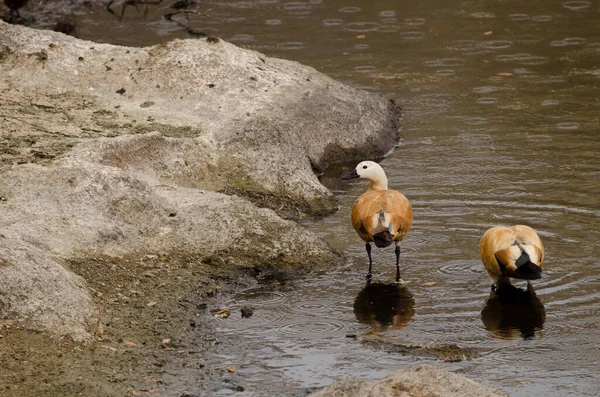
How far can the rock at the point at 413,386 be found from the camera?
5785 millimetres

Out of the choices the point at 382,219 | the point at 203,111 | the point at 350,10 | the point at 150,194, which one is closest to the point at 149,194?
the point at 150,194

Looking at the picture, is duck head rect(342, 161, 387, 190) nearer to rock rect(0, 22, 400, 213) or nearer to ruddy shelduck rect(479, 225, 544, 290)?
rock rect(0, 22, 400, 213)

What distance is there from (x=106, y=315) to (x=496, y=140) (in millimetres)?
6387

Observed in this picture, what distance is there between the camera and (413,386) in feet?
19.2

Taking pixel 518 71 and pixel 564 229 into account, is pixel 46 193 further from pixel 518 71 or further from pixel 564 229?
pixel 518 71

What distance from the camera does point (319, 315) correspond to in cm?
823

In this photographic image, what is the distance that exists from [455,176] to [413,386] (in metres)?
6.03

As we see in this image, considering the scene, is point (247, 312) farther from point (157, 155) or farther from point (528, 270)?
point (157, 155)

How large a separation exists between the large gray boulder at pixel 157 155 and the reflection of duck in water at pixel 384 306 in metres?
0.57

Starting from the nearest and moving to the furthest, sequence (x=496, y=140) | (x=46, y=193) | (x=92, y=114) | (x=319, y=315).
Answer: (x=319, y=315)
(x=46, y=193)
(x=92, y=114)
(x=496, y=140)

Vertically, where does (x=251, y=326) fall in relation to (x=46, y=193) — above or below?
below

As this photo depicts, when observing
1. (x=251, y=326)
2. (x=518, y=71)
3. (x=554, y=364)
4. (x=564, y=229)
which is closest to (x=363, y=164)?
(x=564, y=229)

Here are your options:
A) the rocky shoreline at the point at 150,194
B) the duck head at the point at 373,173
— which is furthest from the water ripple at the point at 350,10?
the duck head at the point at 373,173

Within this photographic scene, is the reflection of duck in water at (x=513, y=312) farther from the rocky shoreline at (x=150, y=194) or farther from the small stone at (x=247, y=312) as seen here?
the small stone at (x=247, y=312)
